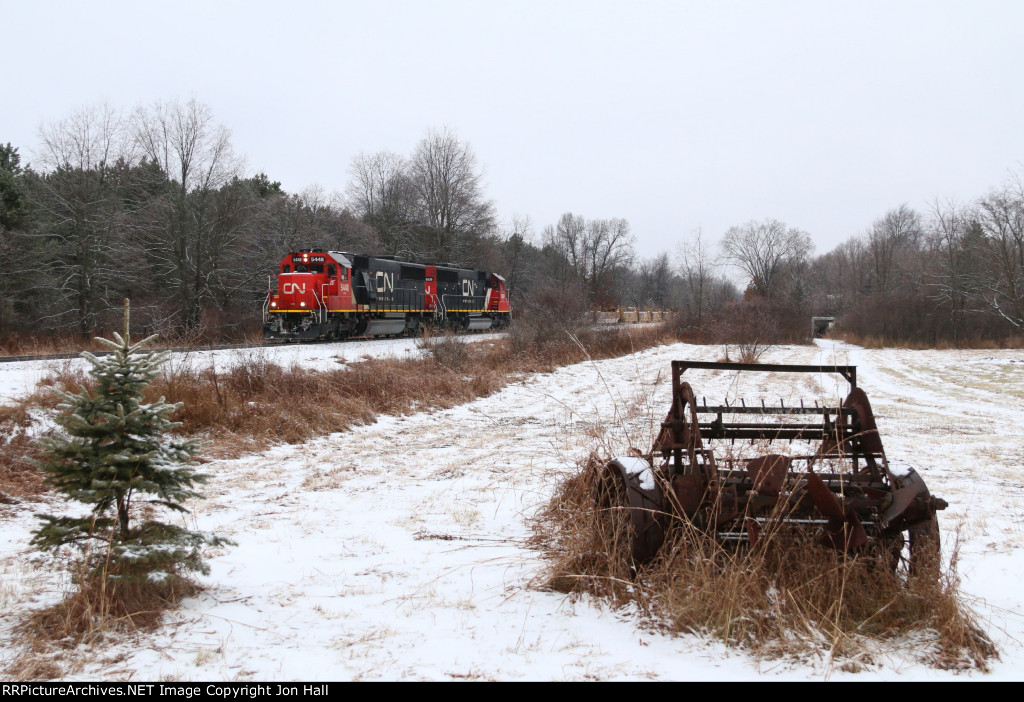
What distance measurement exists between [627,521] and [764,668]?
4.37 feet

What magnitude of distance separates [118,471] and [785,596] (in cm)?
393

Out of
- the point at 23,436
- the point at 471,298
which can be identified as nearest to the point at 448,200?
the point at 471,298

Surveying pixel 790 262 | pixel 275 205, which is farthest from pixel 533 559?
pixel 790 262

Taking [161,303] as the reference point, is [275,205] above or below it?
above

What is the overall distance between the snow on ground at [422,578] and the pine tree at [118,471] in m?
0.39

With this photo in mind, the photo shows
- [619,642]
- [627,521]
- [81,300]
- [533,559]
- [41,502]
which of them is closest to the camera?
[619,642]

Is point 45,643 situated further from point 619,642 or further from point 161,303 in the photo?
point 161,303

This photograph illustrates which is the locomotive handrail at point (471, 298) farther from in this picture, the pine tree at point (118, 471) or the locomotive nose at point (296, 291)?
the pine tree at point (118, 471)

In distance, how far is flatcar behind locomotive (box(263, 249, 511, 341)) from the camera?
76.1 ft

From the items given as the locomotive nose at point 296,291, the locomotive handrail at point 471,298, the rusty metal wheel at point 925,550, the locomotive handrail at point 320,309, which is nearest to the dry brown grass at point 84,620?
the rusty metal wheel at point 925,550

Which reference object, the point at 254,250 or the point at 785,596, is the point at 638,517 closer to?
the point at 785,596

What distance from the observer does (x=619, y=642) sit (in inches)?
138

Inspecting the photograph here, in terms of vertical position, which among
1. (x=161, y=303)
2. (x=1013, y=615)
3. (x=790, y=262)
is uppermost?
(x=790, y=262)

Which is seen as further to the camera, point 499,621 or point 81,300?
point 81,300
